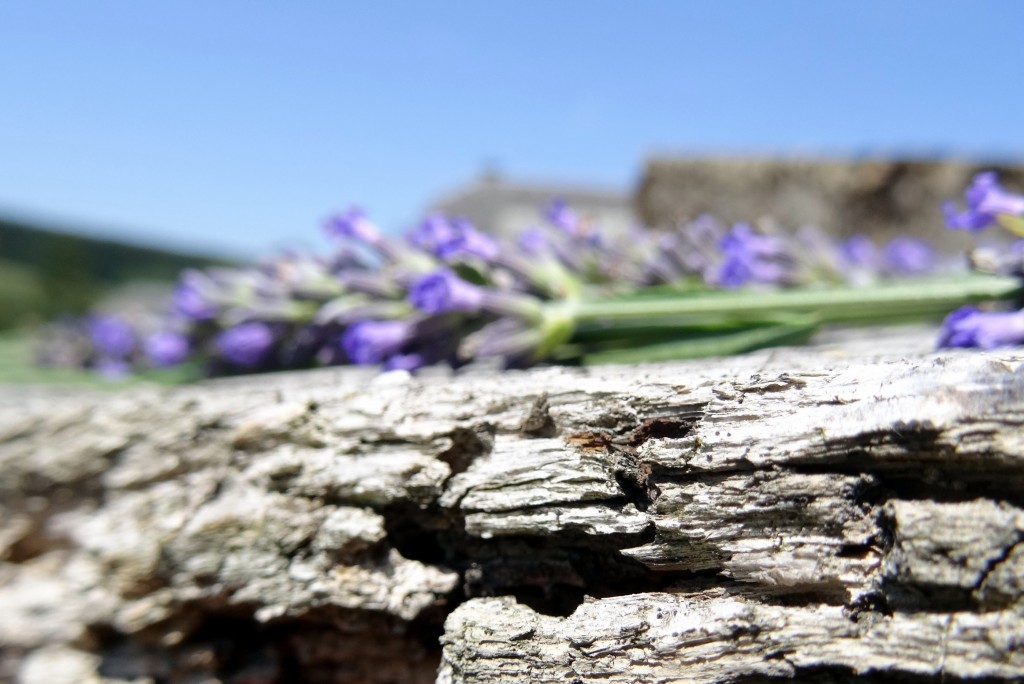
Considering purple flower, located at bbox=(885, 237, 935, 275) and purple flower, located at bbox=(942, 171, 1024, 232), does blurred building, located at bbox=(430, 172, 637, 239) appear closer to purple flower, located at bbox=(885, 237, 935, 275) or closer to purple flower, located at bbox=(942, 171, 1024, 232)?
purple flower, located at bbox=(885, 237, 935, 275)

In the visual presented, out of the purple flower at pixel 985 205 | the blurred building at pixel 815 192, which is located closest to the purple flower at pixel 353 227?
the purple flower at pixel 985 205

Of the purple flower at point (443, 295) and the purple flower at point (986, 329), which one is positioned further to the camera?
the purple flower at point (443, 295)

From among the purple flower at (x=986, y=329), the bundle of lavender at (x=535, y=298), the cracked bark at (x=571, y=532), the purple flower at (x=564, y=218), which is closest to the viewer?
the cracked bark at (x=571, y=532)

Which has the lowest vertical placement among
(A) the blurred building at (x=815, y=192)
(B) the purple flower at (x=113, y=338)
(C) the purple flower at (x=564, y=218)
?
(B) the purple flower at (x=113, y=338)

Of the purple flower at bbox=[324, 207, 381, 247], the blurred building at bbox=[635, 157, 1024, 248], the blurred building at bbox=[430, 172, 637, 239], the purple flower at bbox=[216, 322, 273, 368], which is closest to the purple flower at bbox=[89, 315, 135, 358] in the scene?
the purple flower at bbox=[216, 322, 273, 368]

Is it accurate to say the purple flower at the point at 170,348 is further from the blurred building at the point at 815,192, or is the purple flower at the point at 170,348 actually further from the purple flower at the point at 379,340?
the blurred building at the point at 815,192

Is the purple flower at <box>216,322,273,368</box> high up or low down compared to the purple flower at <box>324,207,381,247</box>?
down
